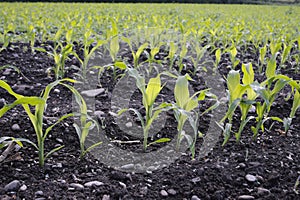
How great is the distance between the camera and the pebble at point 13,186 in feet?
5.10

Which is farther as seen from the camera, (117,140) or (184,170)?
(117,140)

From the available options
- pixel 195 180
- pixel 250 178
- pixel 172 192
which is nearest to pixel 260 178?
pixel 250 178

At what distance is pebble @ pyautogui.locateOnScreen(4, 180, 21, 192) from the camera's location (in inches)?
61.2

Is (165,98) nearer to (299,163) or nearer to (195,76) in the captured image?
(195,76)

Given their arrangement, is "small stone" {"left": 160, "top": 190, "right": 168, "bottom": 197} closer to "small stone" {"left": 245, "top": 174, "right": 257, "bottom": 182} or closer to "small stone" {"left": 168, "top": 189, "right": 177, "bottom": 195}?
"small stone" {"left": 168, "top": 189, "right": 177, "bottom": 195}

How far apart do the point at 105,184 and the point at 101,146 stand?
37 cm

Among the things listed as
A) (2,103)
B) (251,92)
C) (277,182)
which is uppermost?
(251,92)

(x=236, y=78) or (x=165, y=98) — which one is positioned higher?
(x=236, y=78)

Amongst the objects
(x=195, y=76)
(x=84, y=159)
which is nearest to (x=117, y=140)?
(x=84, y=159)

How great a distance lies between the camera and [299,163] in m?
1.93

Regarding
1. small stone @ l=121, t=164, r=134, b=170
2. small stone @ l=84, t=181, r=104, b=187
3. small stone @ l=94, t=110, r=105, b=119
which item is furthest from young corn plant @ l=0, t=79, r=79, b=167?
small stone @ l=94, t=110, r=105, b=119

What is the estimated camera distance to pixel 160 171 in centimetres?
182

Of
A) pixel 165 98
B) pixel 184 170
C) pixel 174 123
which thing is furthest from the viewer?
pixel 165 98

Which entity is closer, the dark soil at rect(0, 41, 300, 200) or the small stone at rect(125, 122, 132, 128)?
the dark soil at rect(0, 41, 300, 200)
